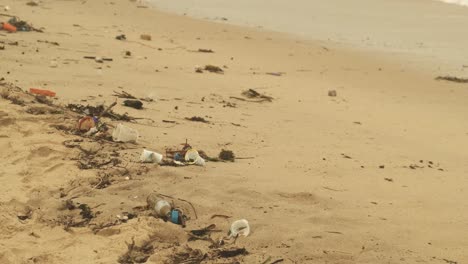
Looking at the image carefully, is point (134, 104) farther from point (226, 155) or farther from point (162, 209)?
point (162, 209)

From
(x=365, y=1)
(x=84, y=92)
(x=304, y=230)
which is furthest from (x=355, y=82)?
(x=365, y=1)

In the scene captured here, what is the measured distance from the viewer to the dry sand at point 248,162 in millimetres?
2910

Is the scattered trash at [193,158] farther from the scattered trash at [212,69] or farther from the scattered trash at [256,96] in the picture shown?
the scattered trash at [212,69]

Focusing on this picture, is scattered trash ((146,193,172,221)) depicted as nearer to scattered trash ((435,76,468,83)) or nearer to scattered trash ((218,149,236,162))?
scattered trash ((218,149,236,162))

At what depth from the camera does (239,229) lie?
9.75 ft

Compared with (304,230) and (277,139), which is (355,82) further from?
(304,230)

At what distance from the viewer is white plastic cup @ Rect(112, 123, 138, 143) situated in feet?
13.3

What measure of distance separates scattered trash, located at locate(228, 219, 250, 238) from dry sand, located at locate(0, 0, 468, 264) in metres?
0.05

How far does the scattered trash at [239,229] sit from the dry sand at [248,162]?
0.05 metres

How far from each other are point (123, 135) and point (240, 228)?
1.39 meters

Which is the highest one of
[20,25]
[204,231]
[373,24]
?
[373,24]

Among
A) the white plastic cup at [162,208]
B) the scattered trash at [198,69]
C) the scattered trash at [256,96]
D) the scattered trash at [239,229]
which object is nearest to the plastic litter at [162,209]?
the white plastic cup at [162,208]

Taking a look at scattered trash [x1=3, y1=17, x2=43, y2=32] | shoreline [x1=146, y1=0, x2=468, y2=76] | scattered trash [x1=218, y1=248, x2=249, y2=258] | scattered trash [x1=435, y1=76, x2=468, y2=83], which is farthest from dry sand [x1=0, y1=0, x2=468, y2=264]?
shoreline [x1=146, y1=0, x2=468, y2=76]

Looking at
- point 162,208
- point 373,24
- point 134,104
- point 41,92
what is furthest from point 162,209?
point 373,24
